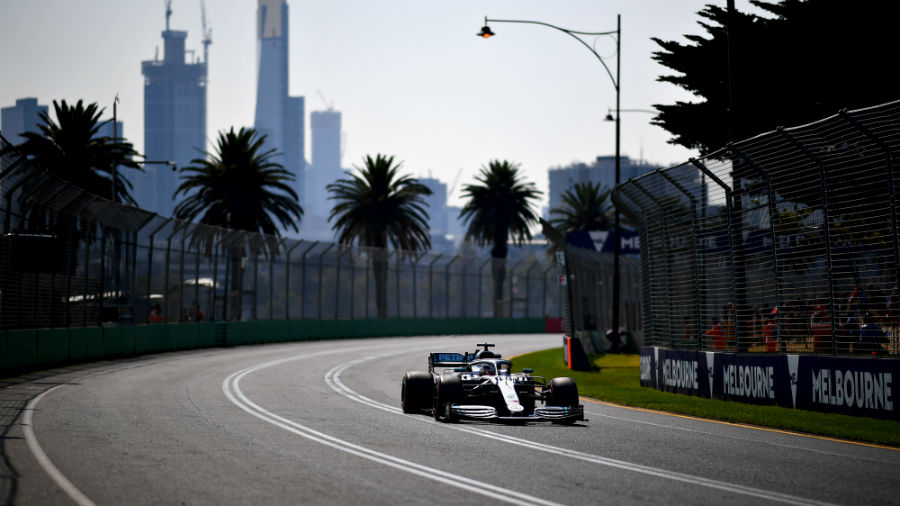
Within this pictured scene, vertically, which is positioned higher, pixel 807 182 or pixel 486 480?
pixel 807 182

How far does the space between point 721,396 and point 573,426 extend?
17.2 feet

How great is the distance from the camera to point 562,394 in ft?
46.7

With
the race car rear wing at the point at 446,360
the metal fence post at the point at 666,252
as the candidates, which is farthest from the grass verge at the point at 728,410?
the race car rear wing at the point at 446,360

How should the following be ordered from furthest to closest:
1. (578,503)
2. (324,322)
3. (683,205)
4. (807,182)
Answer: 1. (324,322)
2. (683,205)
3. (807,182)
4. (578,503)

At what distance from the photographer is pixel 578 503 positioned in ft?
25.9

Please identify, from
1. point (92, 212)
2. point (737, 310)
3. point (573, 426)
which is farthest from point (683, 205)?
point (92, 212)

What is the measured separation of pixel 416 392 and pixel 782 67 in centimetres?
1901

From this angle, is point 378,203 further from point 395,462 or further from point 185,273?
point 395,462

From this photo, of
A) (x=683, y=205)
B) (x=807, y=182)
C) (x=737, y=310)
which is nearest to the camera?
(x=807, y=182)

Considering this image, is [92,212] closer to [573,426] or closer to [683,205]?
[683,205]

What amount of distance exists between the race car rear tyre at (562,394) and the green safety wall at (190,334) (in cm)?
1360

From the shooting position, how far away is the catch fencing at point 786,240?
1438cm

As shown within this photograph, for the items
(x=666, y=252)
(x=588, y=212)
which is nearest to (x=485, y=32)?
(x=666, y=252)

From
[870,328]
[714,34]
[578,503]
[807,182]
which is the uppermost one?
[714,34]
